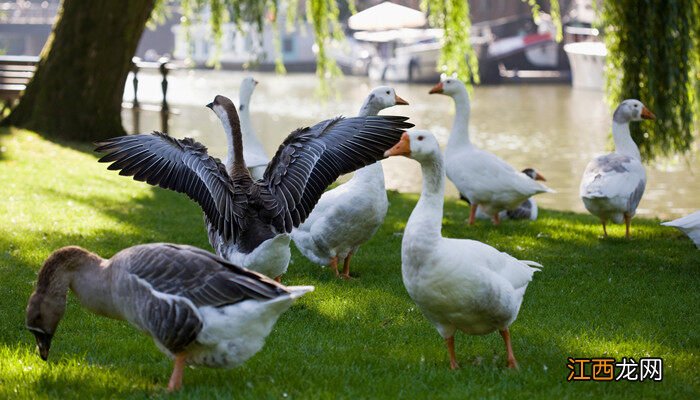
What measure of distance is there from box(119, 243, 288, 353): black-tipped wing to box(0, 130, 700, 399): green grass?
0.38 m

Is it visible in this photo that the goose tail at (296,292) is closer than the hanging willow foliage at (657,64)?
Yes

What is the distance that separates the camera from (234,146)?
7258mm

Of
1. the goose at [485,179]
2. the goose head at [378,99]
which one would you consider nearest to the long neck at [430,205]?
the goose head at [378,99]

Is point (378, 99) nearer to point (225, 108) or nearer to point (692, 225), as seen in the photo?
point (225, 108)

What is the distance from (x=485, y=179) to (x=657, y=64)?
2.85 metres

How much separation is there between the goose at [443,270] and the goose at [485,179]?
5067 millimetres

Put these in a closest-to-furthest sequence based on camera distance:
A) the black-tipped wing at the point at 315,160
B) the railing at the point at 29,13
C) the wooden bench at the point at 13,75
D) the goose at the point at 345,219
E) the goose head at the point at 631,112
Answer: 1. the black-tipped wing at the point at 315,160
2. the goose at the point at 345,219
3. the goose head at the point at 631,112
4. the wooden bench at the point at 13,75
5. the railing at the point at 29,13

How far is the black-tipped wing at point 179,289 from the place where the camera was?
4758mm

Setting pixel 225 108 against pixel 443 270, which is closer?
pixel 443 270

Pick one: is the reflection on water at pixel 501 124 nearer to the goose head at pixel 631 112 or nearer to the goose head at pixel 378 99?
the goose head at pixel 631 112

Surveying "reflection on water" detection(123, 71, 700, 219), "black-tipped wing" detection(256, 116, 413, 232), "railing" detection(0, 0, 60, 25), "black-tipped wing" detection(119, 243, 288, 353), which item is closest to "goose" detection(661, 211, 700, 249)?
"black-tipped wing" detection(256, 116, 413, 232)

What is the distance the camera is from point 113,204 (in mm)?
12164

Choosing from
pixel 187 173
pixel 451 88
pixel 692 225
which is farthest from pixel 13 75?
pixel 692 225

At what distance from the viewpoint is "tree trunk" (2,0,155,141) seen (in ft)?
55.5
